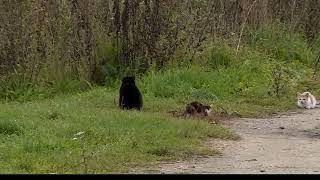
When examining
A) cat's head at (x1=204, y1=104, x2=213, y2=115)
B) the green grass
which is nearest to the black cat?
the green grass

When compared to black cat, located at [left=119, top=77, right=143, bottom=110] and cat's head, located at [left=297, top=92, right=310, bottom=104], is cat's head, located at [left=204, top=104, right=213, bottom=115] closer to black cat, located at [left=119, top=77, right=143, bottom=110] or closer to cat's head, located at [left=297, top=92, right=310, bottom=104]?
black cat, located at [left=119, top=77, right=143, bottom=110]

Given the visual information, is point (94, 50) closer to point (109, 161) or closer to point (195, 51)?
point (195, 51)

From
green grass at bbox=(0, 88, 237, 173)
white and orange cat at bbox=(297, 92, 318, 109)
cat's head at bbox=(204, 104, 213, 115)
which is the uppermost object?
green grass at bbox=(0, 88, 237, 173)

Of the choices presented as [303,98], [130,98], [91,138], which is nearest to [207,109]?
[130,98]

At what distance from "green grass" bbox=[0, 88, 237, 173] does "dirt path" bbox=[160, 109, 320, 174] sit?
36 cm

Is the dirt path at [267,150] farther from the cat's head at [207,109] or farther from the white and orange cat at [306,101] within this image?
the white and orange cat at [306,101]

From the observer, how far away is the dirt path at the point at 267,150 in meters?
8.32

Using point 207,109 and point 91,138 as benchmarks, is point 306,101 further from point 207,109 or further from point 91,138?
point 91,138

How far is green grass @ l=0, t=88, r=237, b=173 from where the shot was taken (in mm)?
8133

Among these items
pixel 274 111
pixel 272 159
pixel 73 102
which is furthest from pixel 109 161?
pixel 274 111

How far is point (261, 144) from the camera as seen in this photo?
400 inches

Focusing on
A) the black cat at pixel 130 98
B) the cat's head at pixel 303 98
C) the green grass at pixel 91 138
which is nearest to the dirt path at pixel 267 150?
the green grass at pixel 91 138

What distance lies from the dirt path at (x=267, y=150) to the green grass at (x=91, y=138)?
356 millimetres

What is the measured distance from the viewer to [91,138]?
941 cm
